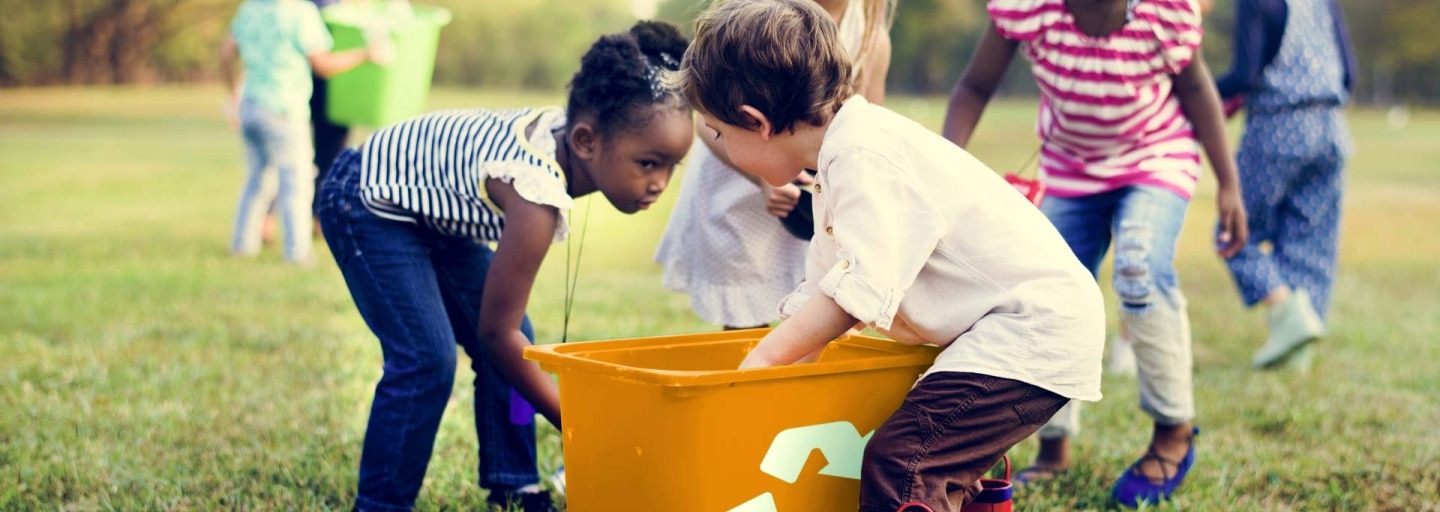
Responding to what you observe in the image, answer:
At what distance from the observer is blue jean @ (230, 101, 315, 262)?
6879 mm

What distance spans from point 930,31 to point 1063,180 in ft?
87.1

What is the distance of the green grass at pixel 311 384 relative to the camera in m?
2.92

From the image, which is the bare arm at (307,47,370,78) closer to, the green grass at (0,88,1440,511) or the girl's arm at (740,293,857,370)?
the green grass at (0,88,1440,511)

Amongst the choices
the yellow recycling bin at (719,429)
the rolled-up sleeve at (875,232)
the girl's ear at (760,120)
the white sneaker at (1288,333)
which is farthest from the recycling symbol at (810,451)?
the white sneaker at (1288,333)

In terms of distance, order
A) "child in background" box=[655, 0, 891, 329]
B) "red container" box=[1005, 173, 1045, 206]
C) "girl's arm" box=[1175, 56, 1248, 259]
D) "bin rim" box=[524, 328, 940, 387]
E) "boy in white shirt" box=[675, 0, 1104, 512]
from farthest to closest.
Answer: "child in background" box=[655, 0, 891, 329]
"girl's arm" box=[1175, 56, 1248, 259]
"red container" box=[1005, 173, 1045, 206]
"boy in white shirt" box=[675, 0, 1104, 512]
"bin rim" box=[524, 328, 940, 387]

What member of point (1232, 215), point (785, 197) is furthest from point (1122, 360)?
point (785, 197)

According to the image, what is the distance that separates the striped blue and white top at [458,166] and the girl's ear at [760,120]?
1.52 ft

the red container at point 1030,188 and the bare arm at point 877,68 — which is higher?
the bare arm at point 877,68

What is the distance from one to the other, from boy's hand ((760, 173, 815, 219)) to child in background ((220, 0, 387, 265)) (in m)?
4.61

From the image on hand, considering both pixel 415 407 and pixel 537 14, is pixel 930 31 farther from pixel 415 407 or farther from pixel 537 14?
pixel 415 407

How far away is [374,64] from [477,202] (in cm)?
479

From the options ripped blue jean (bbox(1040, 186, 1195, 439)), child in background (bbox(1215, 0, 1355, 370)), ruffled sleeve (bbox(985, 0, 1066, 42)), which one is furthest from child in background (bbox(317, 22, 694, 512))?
child in background (bbox(1215, 0, 1355, 370))

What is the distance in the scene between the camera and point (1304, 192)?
208 inches

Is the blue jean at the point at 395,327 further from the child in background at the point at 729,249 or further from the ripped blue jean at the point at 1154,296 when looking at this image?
the ripped blue jean at the point at 1154,296
